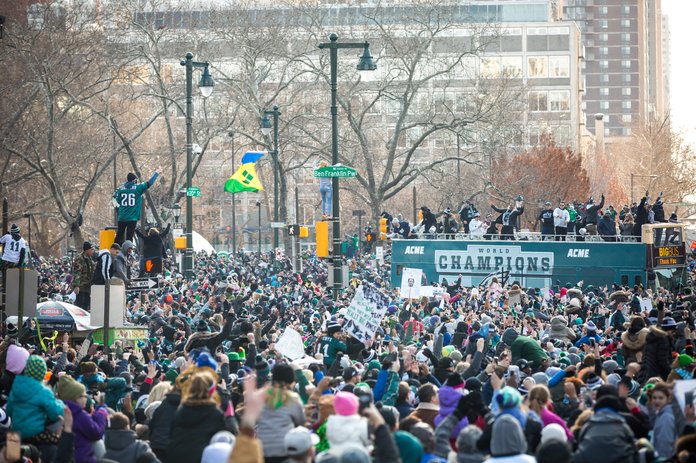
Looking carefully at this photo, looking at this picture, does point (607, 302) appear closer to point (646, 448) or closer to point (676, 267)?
point (676, 267)

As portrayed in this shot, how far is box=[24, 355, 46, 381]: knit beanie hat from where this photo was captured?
11.7m

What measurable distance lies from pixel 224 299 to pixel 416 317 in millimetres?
3804

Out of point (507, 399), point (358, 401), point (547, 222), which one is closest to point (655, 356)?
point (507, 399)

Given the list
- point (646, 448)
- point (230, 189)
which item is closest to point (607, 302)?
point (646, 448)

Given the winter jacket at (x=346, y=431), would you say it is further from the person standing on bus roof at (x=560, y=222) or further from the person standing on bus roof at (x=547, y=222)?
the person standing on bus roof at (x=560, y=222)

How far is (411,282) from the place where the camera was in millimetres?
27062

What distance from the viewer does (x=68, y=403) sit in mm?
11242

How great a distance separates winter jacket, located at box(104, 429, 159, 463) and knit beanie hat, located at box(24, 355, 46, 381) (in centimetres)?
112

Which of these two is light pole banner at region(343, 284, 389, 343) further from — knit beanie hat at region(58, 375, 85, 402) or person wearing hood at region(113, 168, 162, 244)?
person wearing hood at region(113, 168, 162, 244)

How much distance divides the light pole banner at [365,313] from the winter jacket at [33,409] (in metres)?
6.11

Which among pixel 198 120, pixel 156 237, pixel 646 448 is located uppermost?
pixel 198 120

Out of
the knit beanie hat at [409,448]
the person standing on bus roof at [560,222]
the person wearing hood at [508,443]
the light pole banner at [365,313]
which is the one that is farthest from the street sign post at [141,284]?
the person standing on bus roof at [560,222]

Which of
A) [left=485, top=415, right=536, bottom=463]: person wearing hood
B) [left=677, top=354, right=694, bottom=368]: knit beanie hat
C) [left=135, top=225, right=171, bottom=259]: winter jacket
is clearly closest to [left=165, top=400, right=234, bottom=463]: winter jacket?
[left=485, top=415, right=536, bottom=463]: person wearing hood

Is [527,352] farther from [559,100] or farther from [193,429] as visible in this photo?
[559,100]
